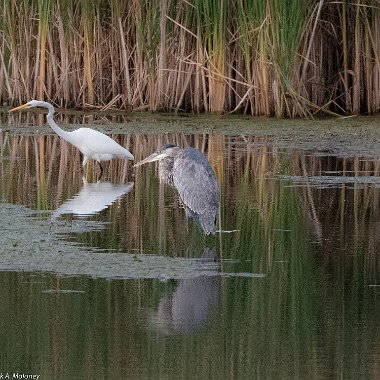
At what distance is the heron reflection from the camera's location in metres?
7.38

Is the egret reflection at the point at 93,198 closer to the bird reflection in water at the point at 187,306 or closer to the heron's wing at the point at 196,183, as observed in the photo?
the heron's wing at the point at 196,183

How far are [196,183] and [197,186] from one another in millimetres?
55

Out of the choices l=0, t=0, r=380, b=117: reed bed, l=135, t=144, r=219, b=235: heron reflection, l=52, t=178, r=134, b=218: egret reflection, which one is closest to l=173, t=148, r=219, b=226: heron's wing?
l=135, t=144, r=219, b=235: heron reflection

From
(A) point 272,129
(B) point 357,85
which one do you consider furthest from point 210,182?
(B) point 357,85

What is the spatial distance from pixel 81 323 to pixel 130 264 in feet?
4.02

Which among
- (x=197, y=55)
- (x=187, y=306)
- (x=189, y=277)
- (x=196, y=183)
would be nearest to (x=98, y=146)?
(x=196, y=183)

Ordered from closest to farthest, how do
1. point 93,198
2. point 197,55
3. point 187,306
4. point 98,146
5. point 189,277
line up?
1. point 187,306
2. point 189,277
3. point 93,198
4. point 98,146
5. point 197,55

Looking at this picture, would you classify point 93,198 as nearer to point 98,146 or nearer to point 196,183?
point 196,183

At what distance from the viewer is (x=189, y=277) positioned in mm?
6223

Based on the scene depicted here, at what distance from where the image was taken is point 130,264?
645 centimetres

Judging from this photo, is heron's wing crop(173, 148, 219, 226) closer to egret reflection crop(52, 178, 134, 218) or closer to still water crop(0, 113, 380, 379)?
still water crop(0, 113, 380, 379)

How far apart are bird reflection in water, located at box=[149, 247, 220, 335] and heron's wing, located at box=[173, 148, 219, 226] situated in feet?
4.13

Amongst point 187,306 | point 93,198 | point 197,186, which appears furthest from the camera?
point 93,198

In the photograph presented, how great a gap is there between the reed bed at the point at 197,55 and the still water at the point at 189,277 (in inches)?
149
